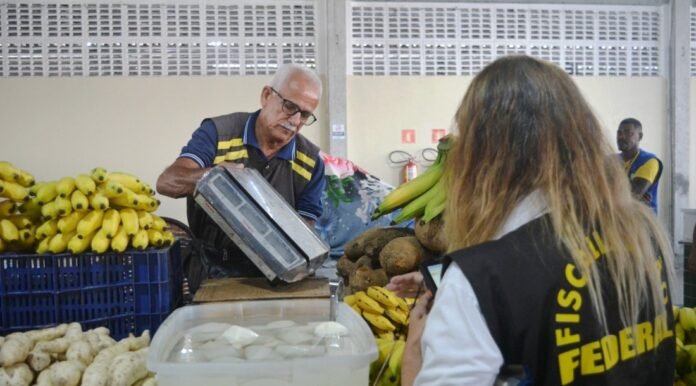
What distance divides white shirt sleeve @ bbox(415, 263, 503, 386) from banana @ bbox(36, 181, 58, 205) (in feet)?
6.03

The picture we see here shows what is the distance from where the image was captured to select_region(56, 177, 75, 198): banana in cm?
217

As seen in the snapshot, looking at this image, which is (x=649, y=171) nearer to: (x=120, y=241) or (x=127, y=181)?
(x=127, y=181)

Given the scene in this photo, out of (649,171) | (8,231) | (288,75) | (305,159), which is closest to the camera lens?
(8,231)

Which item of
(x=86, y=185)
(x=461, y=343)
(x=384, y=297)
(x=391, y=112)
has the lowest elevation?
(x=384, y=297)

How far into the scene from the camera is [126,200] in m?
2.28

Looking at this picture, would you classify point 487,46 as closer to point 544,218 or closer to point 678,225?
point 678,225

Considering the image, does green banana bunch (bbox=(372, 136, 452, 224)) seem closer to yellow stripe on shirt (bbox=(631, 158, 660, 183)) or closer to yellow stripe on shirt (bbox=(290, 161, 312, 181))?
yellow stripe on shirt (bbox=(290, 161, 312, 181))

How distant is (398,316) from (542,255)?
999 mm

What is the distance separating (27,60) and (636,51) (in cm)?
587

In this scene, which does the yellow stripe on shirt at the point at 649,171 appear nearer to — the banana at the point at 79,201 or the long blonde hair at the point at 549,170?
the long blonde hair at the point at 549,170

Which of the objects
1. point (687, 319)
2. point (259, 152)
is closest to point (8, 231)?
point (259, 152)

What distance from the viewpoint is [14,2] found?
17.0ft

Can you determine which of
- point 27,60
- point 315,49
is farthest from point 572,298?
point 27,60

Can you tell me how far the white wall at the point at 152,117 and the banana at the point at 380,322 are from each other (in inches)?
150
